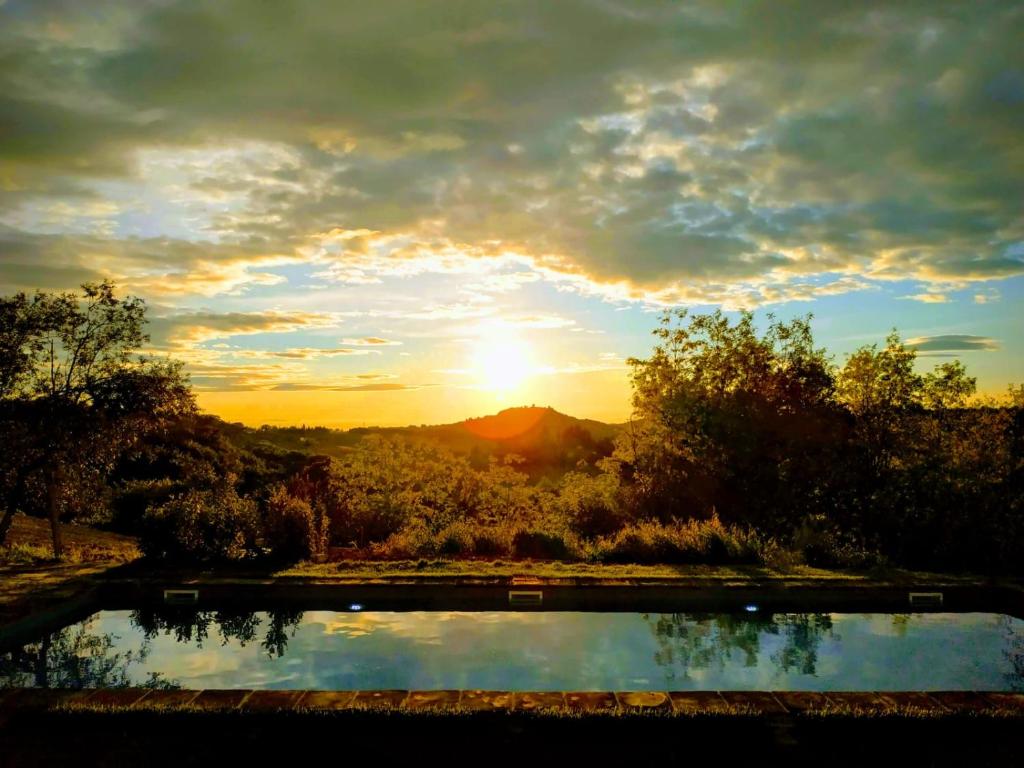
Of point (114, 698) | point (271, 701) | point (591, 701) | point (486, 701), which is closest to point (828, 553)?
point (591, 701)

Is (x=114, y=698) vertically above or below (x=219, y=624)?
above

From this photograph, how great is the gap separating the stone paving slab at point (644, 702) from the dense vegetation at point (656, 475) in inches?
230

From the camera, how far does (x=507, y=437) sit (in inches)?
1876

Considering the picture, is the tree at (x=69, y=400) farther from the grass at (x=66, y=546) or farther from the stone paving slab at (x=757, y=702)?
the stone paving slab at (x=757, y=702)

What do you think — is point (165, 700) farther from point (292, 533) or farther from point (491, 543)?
point (491, 543)

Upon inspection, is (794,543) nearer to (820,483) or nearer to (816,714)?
(820,483)

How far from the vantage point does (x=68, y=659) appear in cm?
707

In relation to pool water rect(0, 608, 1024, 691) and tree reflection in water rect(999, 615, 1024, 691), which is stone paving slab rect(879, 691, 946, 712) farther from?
tree reflection in water rect(999, 615, 1024, 691)

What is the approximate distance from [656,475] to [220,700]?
11.0m

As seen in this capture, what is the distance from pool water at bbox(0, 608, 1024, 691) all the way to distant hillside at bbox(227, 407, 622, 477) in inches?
1018

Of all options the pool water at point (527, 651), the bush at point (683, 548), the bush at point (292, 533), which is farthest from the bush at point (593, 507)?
the pool water at point (527, 651)

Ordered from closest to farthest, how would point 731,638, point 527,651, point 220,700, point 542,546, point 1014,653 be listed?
point 220,700, point 527,651, point 1014,653, point 731,638, point 542,546

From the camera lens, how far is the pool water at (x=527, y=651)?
22.2 ft

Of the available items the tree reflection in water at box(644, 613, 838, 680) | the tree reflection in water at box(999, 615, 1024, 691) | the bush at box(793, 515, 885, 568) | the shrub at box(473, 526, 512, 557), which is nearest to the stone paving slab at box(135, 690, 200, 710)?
the tree reflection in water at box(644, 613, 838, 680)
